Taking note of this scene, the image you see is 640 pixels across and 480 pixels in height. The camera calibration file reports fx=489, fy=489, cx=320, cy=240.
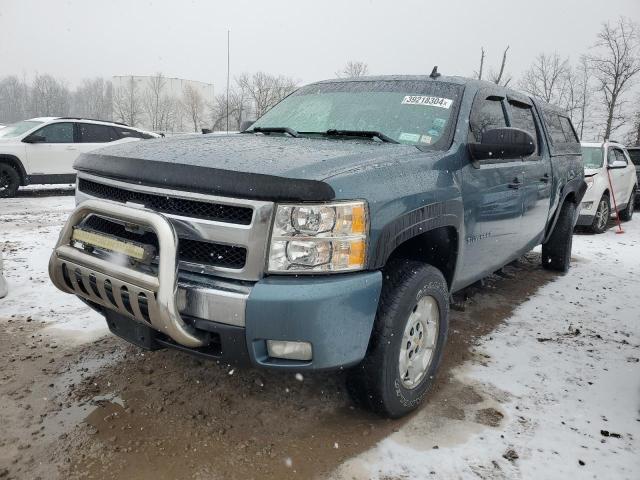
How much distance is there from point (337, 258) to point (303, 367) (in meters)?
0.48

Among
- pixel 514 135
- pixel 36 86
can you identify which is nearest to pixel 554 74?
pixel 514 135

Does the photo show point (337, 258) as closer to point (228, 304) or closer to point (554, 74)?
point (228, 304)

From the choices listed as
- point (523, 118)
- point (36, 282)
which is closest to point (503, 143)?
point (523, 118)

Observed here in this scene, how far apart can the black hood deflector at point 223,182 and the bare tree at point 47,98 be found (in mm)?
84563

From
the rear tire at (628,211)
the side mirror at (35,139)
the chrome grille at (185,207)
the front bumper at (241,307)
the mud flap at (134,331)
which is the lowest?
the rear tire at (628,211)

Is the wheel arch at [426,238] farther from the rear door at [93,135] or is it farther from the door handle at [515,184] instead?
the rear door at [93,135]

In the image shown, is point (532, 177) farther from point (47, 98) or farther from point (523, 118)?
point (47, 98)

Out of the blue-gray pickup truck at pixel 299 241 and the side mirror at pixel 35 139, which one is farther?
the side mirror at pixel 35 139

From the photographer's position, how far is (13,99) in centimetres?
8812

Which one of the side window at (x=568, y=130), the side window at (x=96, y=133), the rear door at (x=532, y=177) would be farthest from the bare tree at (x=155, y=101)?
the rear door at (x=532, y=177)

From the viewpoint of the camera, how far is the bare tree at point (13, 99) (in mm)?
83869

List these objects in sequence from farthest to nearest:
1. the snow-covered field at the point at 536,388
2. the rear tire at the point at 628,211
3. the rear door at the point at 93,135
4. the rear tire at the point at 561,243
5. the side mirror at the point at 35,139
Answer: the rear door at the point at 93,135
the rear tire at the point at 628,211
the side mirror at the point at 35,139
the rear tire at the point at 561,243
the snow-covered field at the point at 536,388

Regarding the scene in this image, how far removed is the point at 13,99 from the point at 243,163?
105 metres

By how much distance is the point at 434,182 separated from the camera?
8.36ft
